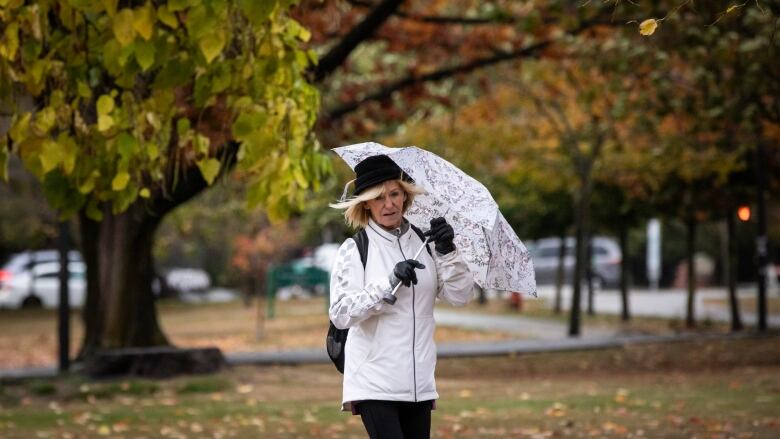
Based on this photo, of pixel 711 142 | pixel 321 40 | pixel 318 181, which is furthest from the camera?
pixel 711 142

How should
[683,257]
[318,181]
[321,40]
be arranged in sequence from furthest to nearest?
[683,257] < [321,40] < [318,181]

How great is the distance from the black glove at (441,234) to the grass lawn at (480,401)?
551 centimetres

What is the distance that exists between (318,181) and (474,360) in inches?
460

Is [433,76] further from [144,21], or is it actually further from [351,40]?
[144,21]

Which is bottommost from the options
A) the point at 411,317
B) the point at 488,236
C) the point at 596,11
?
the point at 411,317

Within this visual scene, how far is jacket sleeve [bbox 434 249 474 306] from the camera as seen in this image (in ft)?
18.0

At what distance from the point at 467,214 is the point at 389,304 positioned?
636 millimetres

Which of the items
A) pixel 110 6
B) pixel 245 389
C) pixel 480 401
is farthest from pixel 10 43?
pixel 245 389

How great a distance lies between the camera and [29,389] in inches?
603

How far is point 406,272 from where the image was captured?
5094 mm

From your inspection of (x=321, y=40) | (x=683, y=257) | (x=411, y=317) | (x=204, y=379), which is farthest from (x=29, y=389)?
(x=683, y=257)

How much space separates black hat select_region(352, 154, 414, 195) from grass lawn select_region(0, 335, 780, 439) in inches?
221

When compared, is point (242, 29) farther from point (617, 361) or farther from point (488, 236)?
point (617, 361)

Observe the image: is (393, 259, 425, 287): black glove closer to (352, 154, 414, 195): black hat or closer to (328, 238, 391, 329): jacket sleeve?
(328, 238, 391, 329): jacket sleeve
